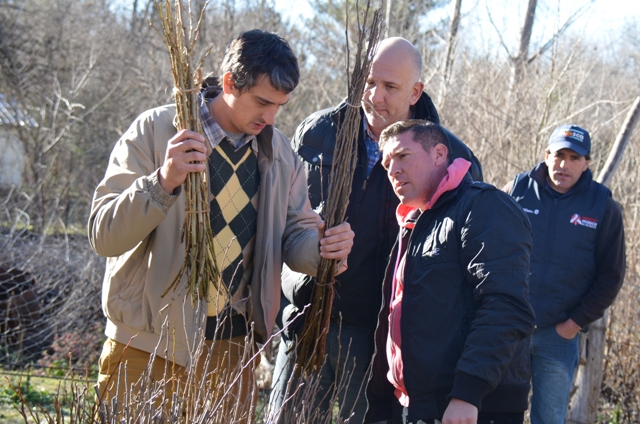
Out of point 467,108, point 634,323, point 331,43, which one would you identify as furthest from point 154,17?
point 634,323

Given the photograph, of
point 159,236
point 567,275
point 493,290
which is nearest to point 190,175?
point 159,236

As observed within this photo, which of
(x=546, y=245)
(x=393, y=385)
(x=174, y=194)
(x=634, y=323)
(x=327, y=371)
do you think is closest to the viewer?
(x=174, y=194)

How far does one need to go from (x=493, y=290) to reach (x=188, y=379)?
1.04 meters

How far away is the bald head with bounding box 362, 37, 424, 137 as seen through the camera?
313cm

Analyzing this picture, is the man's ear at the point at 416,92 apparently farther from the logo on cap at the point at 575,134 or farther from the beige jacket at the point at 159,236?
the logo on cap at the point at 575,134

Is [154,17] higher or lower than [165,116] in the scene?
higher

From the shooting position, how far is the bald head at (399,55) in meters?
3.15

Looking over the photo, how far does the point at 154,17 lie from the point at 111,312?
15.3 meters

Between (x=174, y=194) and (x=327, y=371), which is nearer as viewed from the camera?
(x=174, y=194)

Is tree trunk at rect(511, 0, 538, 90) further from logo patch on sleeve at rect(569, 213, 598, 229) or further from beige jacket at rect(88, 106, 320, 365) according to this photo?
beige jacket at rect(88, 106, 320, 365)

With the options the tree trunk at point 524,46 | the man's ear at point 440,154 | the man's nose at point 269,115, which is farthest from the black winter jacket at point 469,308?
the tree trunk at point 524,46

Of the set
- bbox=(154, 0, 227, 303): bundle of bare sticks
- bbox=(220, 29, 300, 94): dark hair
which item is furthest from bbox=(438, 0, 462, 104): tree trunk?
bbox=(154, 0, 227, 303): bundle of bare sticks

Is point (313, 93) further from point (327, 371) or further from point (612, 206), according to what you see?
point (327, 371)

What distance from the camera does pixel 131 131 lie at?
2510 millimetres
